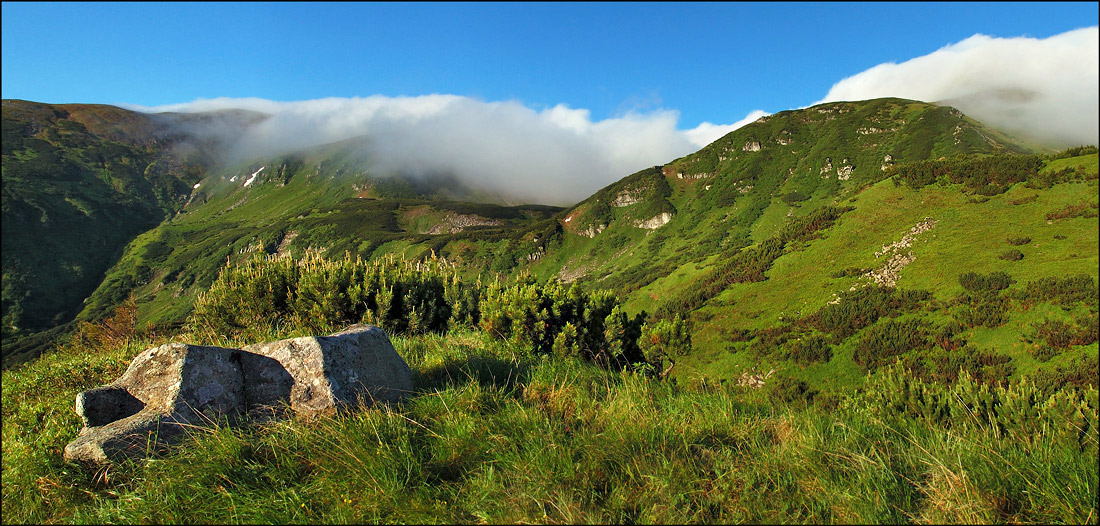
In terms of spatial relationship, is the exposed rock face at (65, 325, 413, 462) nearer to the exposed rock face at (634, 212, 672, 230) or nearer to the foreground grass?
the foreground grass

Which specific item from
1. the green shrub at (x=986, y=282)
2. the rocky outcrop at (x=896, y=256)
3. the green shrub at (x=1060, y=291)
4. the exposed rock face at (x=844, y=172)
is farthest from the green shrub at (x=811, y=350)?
the exposed rock face at (x=844, y=172)

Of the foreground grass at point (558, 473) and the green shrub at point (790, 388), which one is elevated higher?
the foreground grass at point (558, 473)

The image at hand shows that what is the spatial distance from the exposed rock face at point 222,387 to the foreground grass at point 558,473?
1.00ft

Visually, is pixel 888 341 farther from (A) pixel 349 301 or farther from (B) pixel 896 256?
(A) pixel 349 301

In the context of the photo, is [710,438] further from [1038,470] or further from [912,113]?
[912,113]

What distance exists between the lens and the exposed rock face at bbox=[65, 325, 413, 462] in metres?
4.11

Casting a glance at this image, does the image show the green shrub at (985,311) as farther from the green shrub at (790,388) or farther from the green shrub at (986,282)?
the green shrub at (790,388)

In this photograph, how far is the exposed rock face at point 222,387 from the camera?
4.11m

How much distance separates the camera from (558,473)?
3.40m

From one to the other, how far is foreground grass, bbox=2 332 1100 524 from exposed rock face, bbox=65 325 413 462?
306 mm

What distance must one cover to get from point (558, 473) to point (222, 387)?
3.65m

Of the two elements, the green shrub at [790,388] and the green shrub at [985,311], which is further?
the green shrub at [790,388]

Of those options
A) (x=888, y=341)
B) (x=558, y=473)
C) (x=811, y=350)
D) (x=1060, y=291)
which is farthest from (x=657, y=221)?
(x=558, y=473)

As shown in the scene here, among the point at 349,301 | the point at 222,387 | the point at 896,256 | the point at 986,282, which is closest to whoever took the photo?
the point at 222,387
